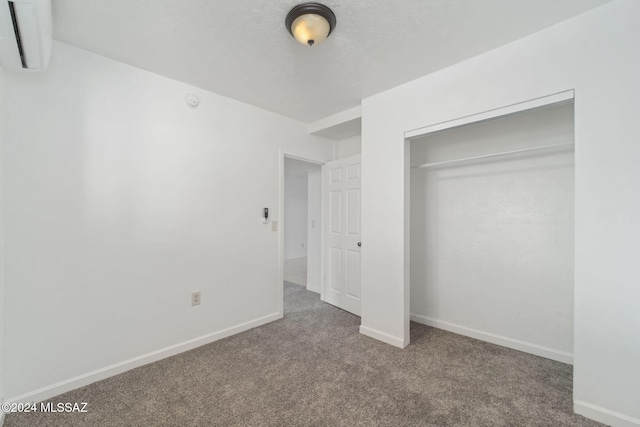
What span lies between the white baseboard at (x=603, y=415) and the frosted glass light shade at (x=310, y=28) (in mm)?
2788

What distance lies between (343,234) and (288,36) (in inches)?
92.4

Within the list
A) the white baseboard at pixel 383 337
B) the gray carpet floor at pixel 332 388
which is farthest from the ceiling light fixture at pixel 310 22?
Answer: the white baseboard at pixel 383 337

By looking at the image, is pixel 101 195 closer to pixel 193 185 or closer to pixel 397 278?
pixel 193 185

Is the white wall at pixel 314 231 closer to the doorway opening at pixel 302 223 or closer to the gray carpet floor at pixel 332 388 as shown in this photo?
the doorway opening at pixel 302 223

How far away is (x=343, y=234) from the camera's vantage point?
3.48 metres

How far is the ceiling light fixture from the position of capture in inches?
58.4

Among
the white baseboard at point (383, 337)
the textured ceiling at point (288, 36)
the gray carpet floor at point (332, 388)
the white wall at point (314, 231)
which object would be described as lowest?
the gray carpet floor at point (332, 388)

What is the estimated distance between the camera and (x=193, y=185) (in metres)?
2.47

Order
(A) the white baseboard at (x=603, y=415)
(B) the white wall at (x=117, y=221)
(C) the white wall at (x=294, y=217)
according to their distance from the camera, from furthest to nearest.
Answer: (C) the white wall at (x=294, y=217), (B) the white wall at (x=117, y=221), (A) the white baseboard at (x=603, y=415)

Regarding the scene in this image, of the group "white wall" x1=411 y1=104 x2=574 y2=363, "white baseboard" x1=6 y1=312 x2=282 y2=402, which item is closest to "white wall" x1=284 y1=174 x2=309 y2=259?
"white baseboard" x1=6 y1=312 x2=282 y2=402

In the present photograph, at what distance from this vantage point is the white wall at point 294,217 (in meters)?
7.39

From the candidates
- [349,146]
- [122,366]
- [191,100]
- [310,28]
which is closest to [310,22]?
[310,28]

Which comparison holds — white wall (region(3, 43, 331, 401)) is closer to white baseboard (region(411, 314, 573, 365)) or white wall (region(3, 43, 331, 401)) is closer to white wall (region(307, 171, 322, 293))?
white wall (region(307, 171, 322, 293))

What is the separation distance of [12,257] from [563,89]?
3722 mm
